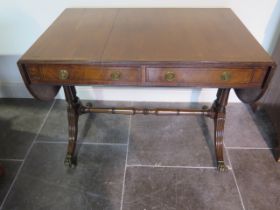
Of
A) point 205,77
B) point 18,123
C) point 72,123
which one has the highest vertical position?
point 205,77

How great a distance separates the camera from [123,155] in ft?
5.07

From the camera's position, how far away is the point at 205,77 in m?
0.98

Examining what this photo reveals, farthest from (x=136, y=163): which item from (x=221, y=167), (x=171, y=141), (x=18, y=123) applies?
(x=18, y=123)

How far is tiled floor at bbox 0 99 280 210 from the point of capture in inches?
51.0

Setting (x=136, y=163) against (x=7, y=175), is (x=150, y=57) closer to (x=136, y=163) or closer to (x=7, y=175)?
(x=136, y=163)

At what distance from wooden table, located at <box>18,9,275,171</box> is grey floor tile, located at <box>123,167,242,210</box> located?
1.81ft

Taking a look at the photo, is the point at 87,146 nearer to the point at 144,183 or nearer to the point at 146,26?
the point at 144,183

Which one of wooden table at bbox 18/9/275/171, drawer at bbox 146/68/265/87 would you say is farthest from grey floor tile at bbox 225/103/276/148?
drawer at bbox 146/68/265/87

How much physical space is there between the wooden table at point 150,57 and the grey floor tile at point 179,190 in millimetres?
551

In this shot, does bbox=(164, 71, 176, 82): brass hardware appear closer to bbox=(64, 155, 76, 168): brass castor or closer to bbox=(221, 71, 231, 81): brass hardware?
bbox=(221, 71, 231, 81): brass hardware

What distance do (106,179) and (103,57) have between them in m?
0.79

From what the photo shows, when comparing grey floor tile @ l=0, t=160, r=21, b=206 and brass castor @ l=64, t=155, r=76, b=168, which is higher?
brass castor @ l=64, t=155, r=76, b=168

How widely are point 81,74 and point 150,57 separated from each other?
1.01ft

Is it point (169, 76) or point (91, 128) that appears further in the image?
point (91, 128)
